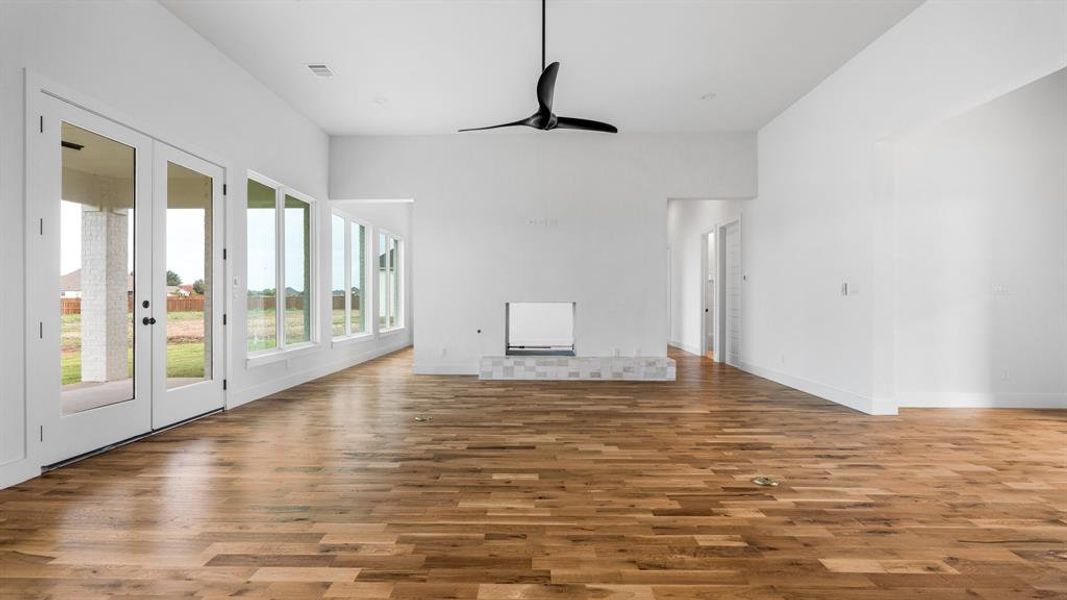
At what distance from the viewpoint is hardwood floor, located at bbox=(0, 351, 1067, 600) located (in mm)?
1819

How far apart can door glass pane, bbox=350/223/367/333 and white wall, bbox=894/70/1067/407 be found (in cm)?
725

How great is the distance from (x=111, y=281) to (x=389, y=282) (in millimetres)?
6249

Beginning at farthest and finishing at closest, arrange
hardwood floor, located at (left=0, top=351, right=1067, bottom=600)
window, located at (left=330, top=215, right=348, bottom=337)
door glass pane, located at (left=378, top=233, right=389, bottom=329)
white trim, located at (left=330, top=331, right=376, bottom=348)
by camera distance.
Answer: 1. door glass pane, located at (left=378, top=233, right=389, bottom=329)
2. white trim, located at (left=330, top=331, right=376, bottom=348)
3. window, located at (left=330, top=215, right=348, bottom=337)
4. hardwood floor, located at (left=0, top=351, right=1067, bottom=600)

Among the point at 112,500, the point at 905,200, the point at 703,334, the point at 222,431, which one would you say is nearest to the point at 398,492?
the point at 112,500

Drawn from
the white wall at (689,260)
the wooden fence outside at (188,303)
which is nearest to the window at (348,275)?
the wooden fence outside at (188,303)

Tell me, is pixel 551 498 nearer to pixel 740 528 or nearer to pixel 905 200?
pixel 740 528

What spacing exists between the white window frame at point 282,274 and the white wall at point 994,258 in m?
6.51

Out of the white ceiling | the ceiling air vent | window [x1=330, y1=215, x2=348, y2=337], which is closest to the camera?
the white ceiling

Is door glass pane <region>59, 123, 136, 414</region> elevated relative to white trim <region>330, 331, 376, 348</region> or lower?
elevated

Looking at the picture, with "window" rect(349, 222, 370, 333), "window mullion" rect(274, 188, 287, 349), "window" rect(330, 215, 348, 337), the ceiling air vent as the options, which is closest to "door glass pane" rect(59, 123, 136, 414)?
the ceiling air vent

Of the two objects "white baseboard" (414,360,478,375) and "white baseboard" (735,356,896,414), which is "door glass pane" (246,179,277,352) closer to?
"white baseboard" (414,360,478,375)

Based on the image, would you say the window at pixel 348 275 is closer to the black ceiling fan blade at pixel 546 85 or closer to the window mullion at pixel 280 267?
the window mullion at pixel 280 267

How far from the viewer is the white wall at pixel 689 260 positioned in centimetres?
868

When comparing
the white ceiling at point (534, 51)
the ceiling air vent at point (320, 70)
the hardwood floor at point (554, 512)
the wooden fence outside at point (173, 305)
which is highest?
the ceiling air vent at point (320, 70)
